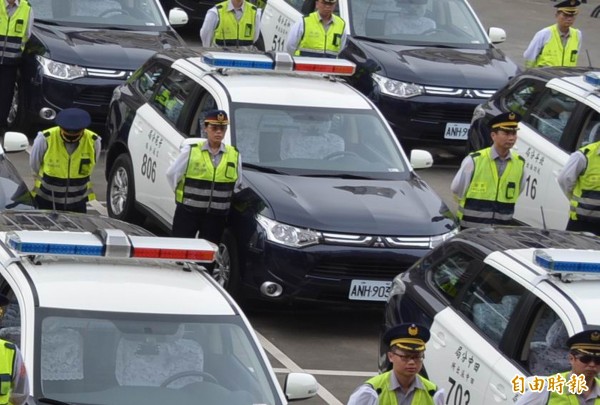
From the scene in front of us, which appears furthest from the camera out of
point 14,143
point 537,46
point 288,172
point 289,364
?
point 537,46

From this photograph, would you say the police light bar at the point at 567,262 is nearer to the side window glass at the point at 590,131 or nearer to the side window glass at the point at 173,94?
the side window glass at the point at 590,131

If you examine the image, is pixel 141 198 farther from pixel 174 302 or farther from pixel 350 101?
pixel 174 302

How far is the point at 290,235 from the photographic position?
40.4ft

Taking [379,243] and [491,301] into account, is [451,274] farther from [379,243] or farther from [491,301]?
[379,243]

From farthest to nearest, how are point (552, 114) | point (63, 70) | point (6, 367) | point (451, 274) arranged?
point (63, 70)
point (552, 114)
point (451, 274)
point (6, 367)

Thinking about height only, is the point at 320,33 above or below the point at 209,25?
above

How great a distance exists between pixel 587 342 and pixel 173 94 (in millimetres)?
6823

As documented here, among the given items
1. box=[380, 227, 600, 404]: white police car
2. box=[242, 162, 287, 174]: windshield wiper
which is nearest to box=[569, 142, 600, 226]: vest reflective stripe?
box=[242, 162, 287, 174]: windshield wiper

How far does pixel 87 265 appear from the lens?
28.0 ft

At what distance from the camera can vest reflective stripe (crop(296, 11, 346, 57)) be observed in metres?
17.4

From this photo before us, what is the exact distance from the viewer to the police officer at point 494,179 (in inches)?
498

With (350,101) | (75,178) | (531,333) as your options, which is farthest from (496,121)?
(531,333)

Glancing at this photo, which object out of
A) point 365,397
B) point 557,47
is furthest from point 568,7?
point 365,397

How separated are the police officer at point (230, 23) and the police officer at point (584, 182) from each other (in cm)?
602
